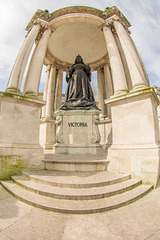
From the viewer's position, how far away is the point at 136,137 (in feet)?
16.7

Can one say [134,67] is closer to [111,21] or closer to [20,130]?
[111,21]

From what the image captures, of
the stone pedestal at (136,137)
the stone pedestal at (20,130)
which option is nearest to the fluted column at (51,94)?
the stone pedestal at (20,130)

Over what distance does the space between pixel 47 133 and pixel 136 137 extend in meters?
9.01

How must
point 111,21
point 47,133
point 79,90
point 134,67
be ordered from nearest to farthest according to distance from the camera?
point 134,67, point 79,90, point 111,21, point 47,133

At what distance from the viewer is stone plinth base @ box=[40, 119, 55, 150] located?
39.6ft

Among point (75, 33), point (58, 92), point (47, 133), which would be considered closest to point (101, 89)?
point (58, 92)

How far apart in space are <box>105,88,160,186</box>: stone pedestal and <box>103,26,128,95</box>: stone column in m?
1.03

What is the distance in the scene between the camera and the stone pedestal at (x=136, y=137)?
14.5 feet

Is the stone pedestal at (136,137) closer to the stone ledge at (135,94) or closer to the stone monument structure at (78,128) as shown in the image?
the stone ledge at (135,94)

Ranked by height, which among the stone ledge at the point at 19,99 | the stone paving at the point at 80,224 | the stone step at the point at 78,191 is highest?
the stone ledge at the point at 19,99

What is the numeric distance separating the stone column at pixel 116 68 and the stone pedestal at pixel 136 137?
40.6 inches

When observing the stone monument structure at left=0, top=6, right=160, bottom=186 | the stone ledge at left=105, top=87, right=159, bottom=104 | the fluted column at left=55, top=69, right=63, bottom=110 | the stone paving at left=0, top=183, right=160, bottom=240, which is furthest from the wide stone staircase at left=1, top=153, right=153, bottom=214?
the fluted column at left=55, top=69, right=63, bottom=110

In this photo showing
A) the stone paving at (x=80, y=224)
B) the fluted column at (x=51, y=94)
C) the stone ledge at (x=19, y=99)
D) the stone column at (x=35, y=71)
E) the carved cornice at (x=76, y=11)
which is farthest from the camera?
the fluted column at (x=51, y=94)

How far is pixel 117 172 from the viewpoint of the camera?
4.91 meters
